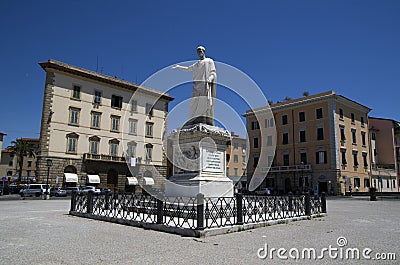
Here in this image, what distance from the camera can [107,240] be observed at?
23.8ft

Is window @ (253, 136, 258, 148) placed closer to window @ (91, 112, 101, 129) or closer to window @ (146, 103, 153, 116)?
window @ (146, 103, 153, 116)

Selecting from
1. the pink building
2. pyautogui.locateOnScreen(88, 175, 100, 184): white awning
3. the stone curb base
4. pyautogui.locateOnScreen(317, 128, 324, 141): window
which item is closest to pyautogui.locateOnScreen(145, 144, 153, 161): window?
pyautogui.locateOnScreen(88, 175, 100, 184): white awning

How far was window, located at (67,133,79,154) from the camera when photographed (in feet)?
126

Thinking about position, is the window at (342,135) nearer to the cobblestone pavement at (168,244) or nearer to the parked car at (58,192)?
the parked car at (58,192)

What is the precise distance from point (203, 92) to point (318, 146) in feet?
118

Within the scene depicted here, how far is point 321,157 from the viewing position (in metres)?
44.0

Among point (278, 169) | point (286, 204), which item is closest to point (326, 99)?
point (278, 169)

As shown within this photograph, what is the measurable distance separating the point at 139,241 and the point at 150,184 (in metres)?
39.4

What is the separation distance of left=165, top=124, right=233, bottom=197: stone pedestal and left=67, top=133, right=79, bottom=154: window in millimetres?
29842

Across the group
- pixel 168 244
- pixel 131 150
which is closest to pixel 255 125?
pixel 131 150

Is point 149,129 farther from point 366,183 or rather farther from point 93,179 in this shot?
point 366,183

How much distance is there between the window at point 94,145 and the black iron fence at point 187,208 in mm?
28248

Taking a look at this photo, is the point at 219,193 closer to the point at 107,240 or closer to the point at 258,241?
the point at 258,241

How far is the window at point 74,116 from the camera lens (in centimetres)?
3907
